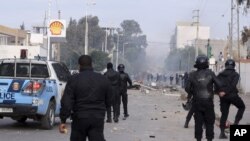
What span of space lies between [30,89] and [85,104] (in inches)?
324

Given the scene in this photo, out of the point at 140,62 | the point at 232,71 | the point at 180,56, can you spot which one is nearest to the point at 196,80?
the point at 232,71

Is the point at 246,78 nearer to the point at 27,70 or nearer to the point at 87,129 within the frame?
the point at 27,70

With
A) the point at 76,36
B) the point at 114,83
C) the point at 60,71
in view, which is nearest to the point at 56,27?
the point at 114,83

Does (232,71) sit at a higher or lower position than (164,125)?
higher

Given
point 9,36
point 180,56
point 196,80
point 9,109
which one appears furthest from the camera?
point 180,56

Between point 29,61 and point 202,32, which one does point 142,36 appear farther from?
point 29,61

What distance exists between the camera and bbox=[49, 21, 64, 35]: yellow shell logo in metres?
57.3

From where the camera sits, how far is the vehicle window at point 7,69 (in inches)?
717

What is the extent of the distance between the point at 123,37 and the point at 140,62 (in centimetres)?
848

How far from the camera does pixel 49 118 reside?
17.8 metres

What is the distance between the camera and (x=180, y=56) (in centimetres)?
15012

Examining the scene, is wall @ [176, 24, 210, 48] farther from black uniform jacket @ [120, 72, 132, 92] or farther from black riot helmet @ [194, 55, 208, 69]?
black riot helmet @ [194, 55, 208, 69]

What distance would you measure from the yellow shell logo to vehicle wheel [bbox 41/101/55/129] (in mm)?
38580

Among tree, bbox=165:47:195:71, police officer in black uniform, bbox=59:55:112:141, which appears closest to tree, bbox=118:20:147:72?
tree, bbox=165:47:195:71
